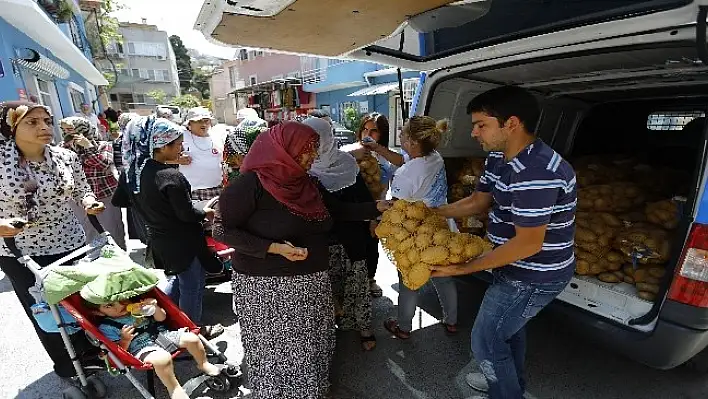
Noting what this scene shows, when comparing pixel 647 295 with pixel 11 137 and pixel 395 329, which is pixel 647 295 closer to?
pixel 395 329

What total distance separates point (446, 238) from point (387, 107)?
18900 mm

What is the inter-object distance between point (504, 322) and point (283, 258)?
1.23 m

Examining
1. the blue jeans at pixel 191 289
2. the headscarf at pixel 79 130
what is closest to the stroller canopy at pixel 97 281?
the blue jeans at pixel 191 289

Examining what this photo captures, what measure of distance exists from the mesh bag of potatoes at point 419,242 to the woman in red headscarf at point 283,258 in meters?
0.32

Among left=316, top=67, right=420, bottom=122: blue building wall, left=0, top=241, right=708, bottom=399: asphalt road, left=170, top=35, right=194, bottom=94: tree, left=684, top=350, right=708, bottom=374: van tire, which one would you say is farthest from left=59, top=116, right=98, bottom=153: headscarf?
left=170, top=35, right=194, bottom=94: tree

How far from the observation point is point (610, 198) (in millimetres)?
3354

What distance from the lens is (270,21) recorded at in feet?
6.77

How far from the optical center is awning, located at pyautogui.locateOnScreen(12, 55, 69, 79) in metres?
9.02

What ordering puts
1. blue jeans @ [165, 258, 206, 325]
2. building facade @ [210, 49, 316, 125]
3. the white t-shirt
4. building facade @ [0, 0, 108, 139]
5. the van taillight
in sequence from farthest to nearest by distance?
building facade @ [210, 49, 316, 125] < building facade @ [0, 0, 108, 139] < the white t-shirt < blue jeans @ [165, 258, 206, 325] < the van taillight

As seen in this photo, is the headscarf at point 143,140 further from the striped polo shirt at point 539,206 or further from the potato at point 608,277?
the potato at point 608,277

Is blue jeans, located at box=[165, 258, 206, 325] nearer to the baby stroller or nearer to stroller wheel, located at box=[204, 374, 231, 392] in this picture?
the baby stroller

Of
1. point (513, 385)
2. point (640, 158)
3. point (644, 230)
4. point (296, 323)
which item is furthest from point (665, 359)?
point (640, 158)

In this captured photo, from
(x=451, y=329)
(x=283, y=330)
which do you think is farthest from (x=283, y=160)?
(x=451, y=329)

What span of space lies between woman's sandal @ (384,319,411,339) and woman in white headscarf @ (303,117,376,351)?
0.66 feet
